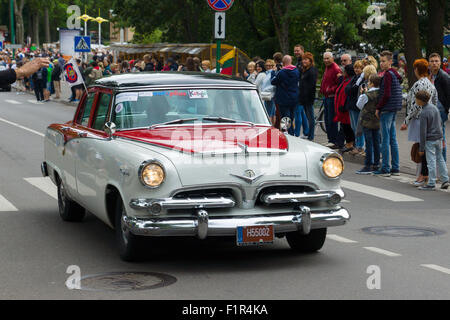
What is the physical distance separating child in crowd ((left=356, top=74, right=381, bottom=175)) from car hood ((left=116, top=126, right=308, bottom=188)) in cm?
722

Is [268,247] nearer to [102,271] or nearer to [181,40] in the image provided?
[102,271]

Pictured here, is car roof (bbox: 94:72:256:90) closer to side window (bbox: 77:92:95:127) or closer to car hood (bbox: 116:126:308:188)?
side window (bbox: 77:92:95:127)

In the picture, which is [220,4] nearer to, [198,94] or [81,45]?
[198,94]

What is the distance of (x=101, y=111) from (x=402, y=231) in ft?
11.5

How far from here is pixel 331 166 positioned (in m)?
8.25

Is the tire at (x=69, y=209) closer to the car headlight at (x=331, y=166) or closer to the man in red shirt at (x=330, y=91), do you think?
the car headlight at (x=331, y=166)

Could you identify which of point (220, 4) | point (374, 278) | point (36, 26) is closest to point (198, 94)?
point (374, 278)

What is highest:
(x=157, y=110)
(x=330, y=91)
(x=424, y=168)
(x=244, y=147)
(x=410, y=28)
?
(x=410, y=28)

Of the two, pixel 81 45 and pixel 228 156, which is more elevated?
pixel 81 45

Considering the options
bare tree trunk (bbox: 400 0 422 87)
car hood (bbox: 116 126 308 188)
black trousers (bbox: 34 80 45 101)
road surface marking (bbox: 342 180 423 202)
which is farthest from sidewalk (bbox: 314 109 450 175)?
black trousers (bbox: 34 80 45 101)

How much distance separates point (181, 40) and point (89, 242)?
41.6m

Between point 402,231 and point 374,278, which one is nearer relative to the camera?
point 374,278

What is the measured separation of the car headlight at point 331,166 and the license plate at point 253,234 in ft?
2.67

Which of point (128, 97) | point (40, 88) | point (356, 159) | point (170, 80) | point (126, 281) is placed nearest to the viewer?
point (126, 281)
